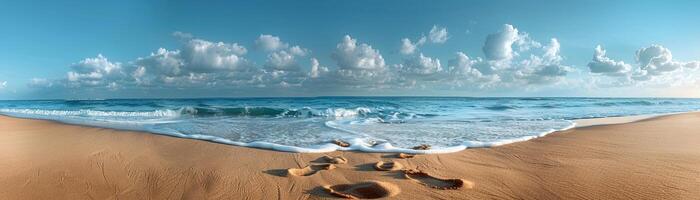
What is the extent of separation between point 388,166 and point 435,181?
76 centimetres

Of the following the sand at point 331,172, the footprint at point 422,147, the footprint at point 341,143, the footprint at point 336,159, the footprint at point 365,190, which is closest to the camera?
the footprint at point 365,190

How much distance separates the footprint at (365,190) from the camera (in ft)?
10.8

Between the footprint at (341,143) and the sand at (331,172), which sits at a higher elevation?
the footprint at (341,143)

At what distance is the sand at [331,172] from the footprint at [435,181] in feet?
0.17

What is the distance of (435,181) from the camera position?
379cm

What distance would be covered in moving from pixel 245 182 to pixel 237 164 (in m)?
0.85

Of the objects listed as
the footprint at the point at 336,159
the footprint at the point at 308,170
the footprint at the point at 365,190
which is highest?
the footprint at the point at 336,159

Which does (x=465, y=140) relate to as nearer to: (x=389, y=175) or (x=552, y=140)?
(x=552, y=140)

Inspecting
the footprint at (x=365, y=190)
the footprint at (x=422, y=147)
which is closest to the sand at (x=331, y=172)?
the footprint at (x=365, y=190)

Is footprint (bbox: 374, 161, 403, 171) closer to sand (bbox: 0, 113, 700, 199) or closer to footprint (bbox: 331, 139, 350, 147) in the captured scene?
sand (bbox: 0, 113, 700, 199)

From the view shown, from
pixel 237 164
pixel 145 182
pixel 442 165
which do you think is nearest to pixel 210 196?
pixel 145 182

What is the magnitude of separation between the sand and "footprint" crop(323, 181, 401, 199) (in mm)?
10

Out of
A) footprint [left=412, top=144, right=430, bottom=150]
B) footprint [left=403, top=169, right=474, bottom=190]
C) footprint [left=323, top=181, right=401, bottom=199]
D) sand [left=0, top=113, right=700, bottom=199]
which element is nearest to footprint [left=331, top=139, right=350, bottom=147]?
sand [left=0, top=113, right=700, bottom=199]

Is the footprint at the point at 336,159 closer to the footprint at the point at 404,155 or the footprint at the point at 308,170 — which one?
the footprint at the point at 308,170
